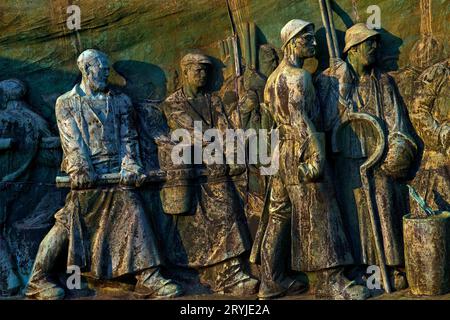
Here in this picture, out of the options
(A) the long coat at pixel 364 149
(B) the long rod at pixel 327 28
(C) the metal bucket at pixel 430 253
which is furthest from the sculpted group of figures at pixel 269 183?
(C) the metal bucket at pixel 430 253

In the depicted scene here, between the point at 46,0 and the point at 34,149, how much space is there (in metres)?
1.45

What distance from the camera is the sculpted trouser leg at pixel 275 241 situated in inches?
400

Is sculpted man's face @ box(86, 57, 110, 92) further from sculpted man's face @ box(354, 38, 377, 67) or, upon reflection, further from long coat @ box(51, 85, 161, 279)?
sculpted man's face @ box(354, 38, 377, 67)

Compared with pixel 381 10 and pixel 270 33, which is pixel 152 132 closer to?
pixel 270 33

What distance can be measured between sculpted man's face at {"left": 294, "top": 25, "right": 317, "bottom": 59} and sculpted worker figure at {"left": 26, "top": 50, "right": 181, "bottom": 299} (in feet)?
5.52

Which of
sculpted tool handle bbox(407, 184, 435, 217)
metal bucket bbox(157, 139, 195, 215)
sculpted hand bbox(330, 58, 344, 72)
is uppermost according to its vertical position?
sculpted hand bbox(330, 58, 344, 72)

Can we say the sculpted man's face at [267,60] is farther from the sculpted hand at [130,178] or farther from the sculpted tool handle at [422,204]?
the sculpted tool handle at [422,204]

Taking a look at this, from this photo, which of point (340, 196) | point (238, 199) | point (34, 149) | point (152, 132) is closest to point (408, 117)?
point (340, 196)

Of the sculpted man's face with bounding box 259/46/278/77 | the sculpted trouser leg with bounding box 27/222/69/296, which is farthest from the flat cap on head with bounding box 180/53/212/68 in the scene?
the sculpted trouser leg with bounding box 27/222/69/296

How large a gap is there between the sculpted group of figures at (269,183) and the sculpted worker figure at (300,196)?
0.5 inches

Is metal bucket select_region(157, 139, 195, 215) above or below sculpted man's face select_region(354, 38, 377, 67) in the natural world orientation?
below

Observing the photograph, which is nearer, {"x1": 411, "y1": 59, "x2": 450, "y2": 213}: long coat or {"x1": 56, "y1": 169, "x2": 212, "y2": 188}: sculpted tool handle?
{"x1": 411, "y1": 59, "x2": 450, "y2": 213}: long coat

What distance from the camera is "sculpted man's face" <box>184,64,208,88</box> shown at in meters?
10.5

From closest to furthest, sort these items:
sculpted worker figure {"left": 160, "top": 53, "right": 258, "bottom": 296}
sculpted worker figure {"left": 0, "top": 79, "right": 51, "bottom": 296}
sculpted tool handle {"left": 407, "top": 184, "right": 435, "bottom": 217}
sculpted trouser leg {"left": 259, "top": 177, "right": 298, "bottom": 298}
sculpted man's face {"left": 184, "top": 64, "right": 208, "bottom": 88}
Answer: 1. sculpted tool handle {"left": 407, "top": 184, "right": 435, "bottom": 217}
2. sculpted trouser leg {"left": 259, "top": 177, "right": 298, "bottom": 298}
3. sculpted worker figure {"left": 160, "top": 53, "right": 258, "bottom": 296}
4. sculpted man's face {"left": 184, "top": 64, "right": 208, "bottom": 88}
5. sculpted worker figure {"left": 0, "top": 79, "right": 51, "bottom": 296}
